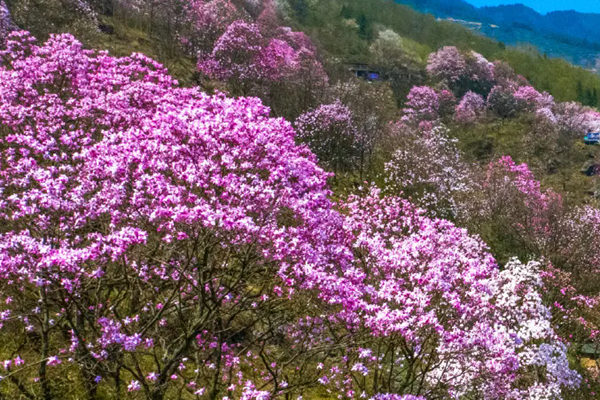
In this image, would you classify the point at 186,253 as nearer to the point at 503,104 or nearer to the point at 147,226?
the point at 147,226

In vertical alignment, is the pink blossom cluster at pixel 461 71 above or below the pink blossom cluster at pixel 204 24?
above

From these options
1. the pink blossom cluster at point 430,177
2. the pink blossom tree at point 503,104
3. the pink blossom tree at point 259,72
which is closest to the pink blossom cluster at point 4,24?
the pink blossom tree at point 259,72

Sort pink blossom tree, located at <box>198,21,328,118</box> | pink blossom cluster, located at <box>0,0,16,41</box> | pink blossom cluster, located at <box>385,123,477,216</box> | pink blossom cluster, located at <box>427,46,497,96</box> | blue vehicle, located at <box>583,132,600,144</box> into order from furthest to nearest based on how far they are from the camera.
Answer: pink blossom cluster, located at <box>427,46,497,96</box>, blue vehicle, located at <box>583,132,600,144</box>, pink blossom tree, located at <box>198,21,328,118</box>, pink blossom cluster, located at <box>385,123,477,216</box>, pink blossom cluster, located at <box>0,0,16,41</box>

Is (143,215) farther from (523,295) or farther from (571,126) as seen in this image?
(571,126)

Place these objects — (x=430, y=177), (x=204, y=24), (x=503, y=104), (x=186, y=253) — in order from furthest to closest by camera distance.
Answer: (x=503, y=104) → (x=204, y=24) → (x=430, y=177) → (x=186, y=253)

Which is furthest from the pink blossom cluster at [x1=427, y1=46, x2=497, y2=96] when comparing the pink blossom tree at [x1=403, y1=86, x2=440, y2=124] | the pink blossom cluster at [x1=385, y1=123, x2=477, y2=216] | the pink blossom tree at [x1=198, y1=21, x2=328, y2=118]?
the pink blossom cluster at [x1=385, y1=123, x2=477, y2=216]

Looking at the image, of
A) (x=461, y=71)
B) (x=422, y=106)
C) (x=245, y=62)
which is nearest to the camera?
(x=245, y=62)

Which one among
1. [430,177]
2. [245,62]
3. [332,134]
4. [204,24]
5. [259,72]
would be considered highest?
[204,24]

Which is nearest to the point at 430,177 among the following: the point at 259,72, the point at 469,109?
the point at 259,72

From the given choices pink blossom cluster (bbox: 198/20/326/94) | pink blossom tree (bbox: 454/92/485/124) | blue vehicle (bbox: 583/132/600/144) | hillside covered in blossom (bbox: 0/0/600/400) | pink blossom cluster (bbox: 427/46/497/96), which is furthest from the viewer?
pink blossom cluster (bbox: 427/46/497/96)

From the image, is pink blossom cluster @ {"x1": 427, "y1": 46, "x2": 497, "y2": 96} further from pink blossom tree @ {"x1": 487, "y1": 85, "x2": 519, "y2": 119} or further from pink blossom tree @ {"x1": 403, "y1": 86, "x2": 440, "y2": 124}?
Result: pink blossom tree @ {"x1": 403, "y1": 86, "x2": 440, "y2": 124}

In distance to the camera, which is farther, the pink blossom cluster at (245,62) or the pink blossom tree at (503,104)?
the pink blossom tree at (503,104)

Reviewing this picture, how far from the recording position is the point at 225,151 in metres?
9.45

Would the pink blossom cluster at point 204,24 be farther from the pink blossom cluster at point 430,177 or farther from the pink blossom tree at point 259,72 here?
the pink blossom cluster at point 430,177
